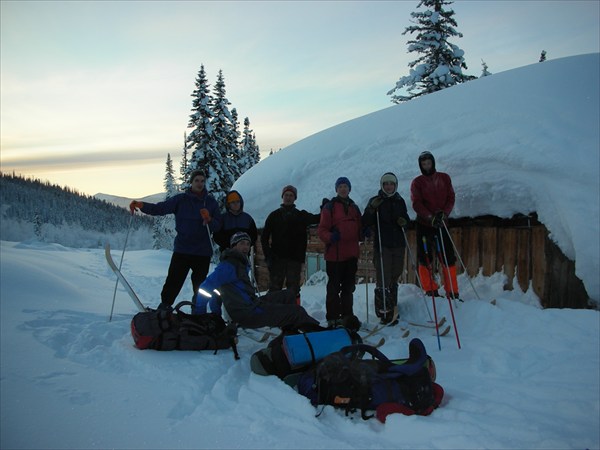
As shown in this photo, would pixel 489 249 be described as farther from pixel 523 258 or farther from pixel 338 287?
pixel 338 287

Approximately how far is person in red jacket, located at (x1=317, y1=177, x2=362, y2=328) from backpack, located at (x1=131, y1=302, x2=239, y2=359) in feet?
6.15

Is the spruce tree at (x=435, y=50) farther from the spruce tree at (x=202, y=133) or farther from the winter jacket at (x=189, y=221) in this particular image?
the winter jacket at (x=189, y=221)

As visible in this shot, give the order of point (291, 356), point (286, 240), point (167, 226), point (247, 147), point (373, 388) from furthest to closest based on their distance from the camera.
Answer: point (247, 147) < point (167, 226) < point (286, 240) < point (291, 356) < point (373, 388)

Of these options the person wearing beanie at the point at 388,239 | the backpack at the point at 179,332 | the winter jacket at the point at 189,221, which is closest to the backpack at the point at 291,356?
the backpack at the point at 179,332

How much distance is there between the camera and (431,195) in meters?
5.84

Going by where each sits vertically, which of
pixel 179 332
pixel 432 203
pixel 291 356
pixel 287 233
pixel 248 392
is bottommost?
pixel 248 392

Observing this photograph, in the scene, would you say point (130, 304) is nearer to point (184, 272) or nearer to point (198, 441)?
point (184, 272)

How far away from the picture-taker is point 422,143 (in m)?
7.35

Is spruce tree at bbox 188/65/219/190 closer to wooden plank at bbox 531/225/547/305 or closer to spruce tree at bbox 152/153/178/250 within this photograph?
spruce tree at bbox 152/153/178/250

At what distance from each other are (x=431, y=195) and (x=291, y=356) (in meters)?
3.44

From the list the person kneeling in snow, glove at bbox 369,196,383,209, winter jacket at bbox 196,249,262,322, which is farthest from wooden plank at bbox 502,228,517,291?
winter jacket at bbox 196,249,262,322

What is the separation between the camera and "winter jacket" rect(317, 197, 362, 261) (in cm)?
563

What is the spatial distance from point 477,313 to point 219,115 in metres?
21.8

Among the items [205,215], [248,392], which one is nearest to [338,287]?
[205,215]
